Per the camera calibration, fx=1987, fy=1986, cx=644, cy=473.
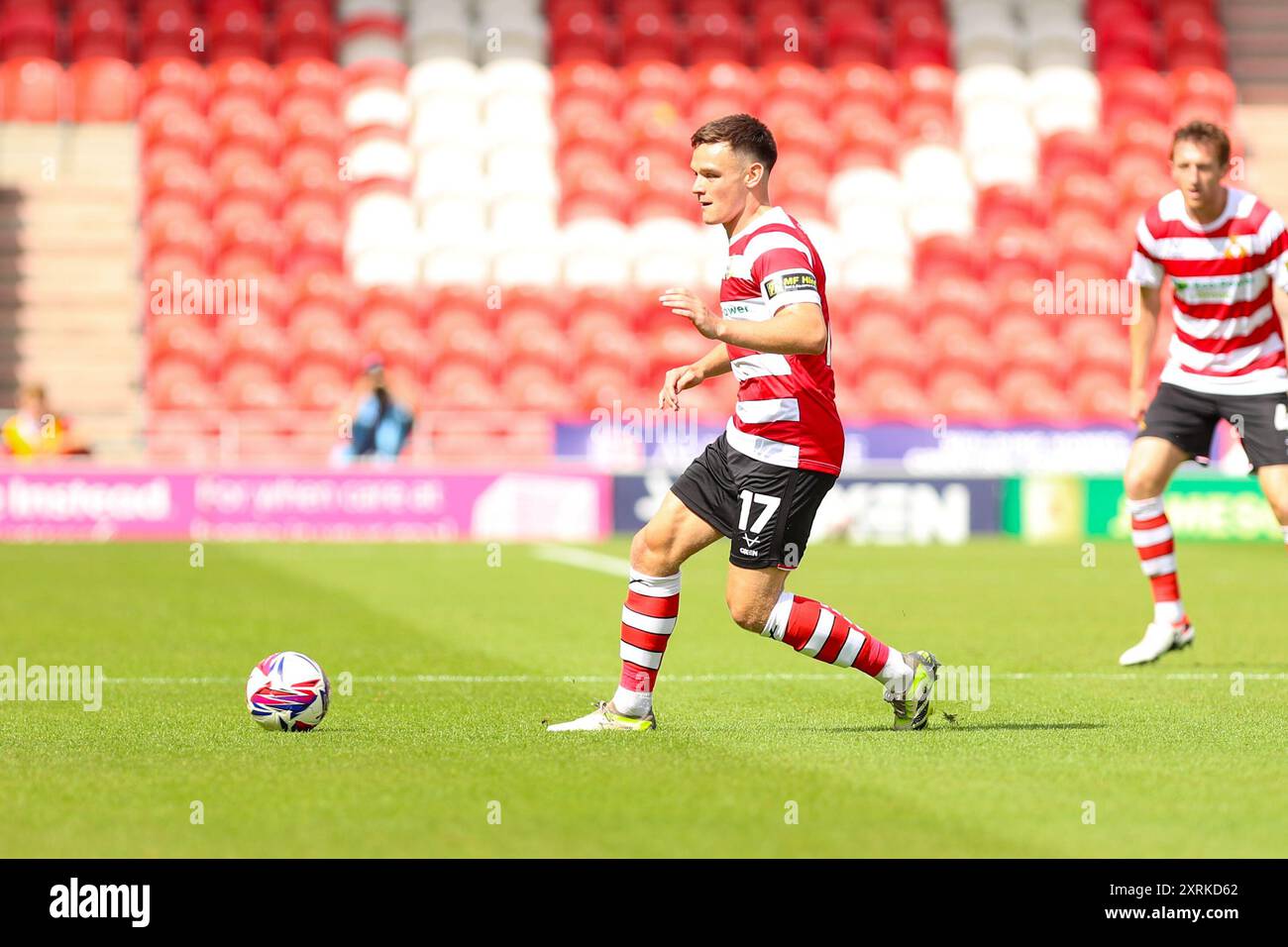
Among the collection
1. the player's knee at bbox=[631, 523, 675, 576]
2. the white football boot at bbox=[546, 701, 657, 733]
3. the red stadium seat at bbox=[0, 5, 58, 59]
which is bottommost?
the white football boot at bbox=[546, 701, 657, 733]

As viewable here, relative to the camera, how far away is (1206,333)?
9172 millimetres

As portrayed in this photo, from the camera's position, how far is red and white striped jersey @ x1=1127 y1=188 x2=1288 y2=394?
→ 897cm

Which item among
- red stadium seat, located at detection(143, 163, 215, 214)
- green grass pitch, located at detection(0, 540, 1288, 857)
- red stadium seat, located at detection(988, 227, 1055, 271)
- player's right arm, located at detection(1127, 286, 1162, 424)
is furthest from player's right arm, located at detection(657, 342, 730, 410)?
red stadium seat, located at detection(988, 227, 1055, 271)

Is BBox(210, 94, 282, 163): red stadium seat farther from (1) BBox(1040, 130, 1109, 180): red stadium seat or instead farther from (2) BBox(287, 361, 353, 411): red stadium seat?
(1) BBox(1040, 130, 1109, 180): red stadium seat

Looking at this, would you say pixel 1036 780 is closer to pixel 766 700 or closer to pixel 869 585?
pixel 766 700

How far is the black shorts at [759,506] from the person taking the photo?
6.71 metres

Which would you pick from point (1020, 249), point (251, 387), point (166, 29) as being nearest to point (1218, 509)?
point (1020, 249)

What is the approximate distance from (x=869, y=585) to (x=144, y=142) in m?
14.3

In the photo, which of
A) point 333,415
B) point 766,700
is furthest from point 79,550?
point 766,700

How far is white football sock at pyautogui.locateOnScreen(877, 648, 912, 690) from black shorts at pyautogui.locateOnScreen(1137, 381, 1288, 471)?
9.23 ft

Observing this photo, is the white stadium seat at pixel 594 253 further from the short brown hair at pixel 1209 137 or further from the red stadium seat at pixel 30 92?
the short brown hair at pixel 1209 137

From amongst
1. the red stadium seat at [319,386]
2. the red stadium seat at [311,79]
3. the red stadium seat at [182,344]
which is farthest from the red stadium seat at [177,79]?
the red stadium seat at [319,386]

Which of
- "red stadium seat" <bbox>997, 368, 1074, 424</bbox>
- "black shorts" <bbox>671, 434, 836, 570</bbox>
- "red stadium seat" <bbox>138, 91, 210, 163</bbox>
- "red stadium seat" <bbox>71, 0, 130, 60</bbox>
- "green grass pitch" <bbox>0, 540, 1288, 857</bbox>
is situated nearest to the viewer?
"green grass pitch" <bbox>0, 540, 1288, 857</bbox>

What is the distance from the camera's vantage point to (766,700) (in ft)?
27.0
